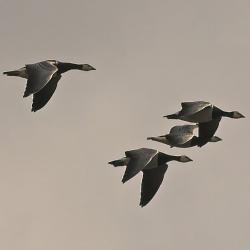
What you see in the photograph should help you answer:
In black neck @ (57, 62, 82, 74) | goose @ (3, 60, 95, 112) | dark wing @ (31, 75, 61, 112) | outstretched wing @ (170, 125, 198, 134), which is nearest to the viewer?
goose @ (3, 60, 95, 112)

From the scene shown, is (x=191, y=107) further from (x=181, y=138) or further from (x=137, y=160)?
(x=137, y=160)

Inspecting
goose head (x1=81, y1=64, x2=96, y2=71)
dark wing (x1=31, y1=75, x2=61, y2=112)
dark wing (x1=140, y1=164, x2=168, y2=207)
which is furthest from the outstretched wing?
dark wing (x1=31, y1=75, x2=61, y2=112)

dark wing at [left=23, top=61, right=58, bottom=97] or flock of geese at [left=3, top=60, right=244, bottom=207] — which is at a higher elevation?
dark wing at [left=23, top=61, right=58, bottom=97]

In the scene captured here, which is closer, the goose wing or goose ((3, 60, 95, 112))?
goose ((3, 60, 95, 112))

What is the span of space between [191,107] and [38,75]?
659 cm

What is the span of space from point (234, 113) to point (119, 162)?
21.1 feet

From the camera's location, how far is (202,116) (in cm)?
4819

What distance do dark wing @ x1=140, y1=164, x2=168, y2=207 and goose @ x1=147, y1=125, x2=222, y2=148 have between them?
3.58 ft

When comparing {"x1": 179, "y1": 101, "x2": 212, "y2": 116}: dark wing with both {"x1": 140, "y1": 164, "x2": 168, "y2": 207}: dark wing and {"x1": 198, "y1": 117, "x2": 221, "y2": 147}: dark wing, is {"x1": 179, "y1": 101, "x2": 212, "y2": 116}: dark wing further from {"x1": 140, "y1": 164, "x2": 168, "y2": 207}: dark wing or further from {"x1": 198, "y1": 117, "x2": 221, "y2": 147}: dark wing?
{"x1": 140, "y1": 164, "x2": 168, "y2": 207}: dark wing

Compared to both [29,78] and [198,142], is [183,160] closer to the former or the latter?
[198,142]

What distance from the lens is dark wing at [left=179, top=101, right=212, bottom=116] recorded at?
156ft

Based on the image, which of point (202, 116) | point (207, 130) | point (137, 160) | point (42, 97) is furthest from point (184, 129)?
point (42, 97)

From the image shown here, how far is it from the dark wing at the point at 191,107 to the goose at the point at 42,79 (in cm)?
476

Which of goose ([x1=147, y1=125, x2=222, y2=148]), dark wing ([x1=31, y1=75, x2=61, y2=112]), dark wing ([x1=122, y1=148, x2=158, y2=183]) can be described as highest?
dark wing ([x1=31, y1=75, x2=61, y2=112])
